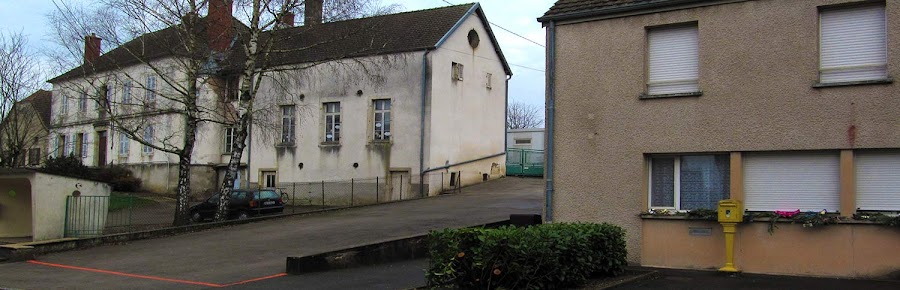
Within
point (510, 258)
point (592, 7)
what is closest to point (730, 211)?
point (592, 7)

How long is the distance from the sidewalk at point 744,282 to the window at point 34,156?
143 ft

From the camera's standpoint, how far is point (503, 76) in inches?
1400

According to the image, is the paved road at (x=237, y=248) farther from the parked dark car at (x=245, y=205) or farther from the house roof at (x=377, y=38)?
the house roof at (x=377, y=38)

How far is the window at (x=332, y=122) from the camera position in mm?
32938

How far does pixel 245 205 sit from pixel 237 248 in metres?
8.44

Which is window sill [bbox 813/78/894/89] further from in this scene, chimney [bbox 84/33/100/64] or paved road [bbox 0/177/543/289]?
chimney [bbox 84/33/100/64]

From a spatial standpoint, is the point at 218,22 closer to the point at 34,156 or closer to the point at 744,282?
the point at 744,282

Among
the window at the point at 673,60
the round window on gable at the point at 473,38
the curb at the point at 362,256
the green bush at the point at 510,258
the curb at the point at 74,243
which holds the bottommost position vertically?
the curb at the point at 74,243

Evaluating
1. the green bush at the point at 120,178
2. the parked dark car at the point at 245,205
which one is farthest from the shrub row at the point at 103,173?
the parked dark car at the point at 245,205

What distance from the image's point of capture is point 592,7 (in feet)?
41.9

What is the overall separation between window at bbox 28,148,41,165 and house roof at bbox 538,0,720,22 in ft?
135

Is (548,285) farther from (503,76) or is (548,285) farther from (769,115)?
(503,76)

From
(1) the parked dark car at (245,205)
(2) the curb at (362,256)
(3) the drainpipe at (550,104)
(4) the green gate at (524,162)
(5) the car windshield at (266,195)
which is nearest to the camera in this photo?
(2) the curb at (362,256)

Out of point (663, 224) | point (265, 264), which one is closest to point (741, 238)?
point (663, 224)
